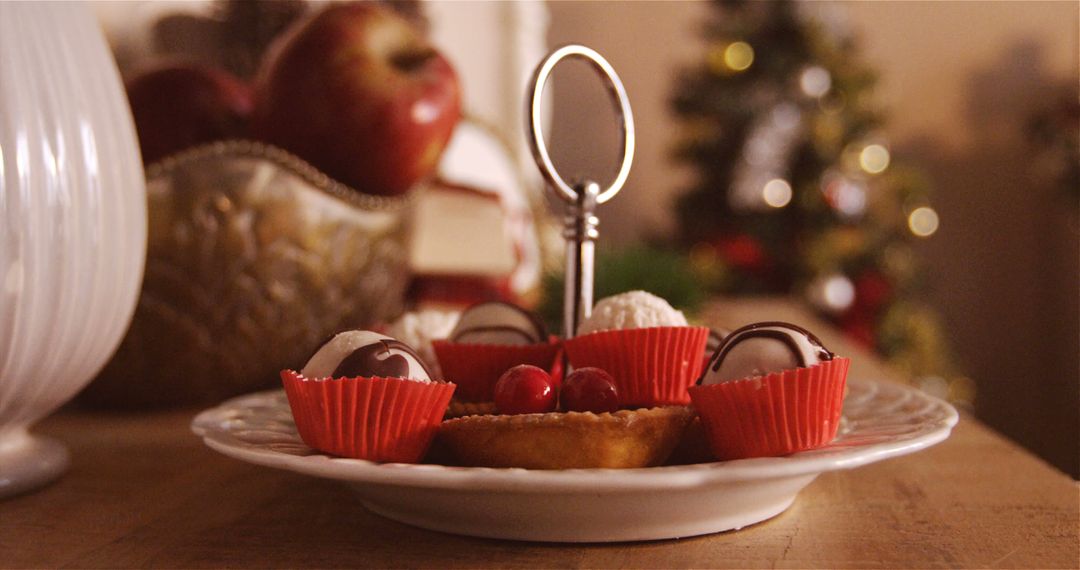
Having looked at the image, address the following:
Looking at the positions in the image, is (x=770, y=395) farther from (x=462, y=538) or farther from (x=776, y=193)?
(x=776, y=193)

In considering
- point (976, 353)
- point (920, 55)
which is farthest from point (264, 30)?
point (976, 353)

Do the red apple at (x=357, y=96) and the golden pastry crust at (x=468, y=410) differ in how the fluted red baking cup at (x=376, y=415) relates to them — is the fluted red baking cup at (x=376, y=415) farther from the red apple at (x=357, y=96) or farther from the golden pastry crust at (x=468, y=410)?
the red apple at (x=357, y=96)

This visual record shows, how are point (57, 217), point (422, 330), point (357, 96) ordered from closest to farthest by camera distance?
point (57, 217) → point (422, 330) → point (357, 96)

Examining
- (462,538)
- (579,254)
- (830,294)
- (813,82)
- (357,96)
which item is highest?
(813,82)

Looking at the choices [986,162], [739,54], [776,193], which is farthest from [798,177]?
[986,162]

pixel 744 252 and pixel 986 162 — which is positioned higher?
pixel 986 162

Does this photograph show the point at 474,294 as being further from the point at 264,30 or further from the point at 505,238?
Answer: the point at 264,30

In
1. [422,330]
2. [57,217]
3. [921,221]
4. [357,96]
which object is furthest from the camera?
[921,221]
